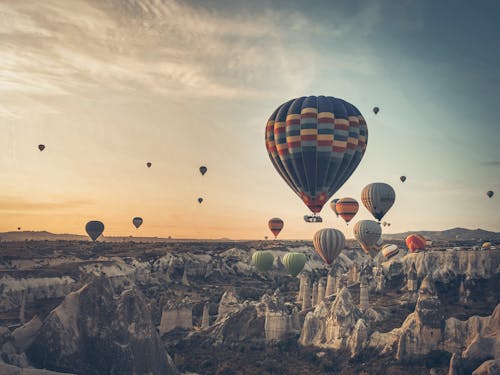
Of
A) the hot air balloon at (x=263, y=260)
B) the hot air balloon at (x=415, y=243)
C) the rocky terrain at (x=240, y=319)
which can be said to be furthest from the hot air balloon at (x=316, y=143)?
the hot air balloon at (x=263, y=260)

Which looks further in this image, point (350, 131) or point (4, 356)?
point (350, 131)

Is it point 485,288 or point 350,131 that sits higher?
point 350,131

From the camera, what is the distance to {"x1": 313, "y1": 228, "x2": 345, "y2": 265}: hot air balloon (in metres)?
111

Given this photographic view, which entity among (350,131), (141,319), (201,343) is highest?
(350,131)

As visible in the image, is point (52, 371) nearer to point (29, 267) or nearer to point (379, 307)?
point (379, 307)

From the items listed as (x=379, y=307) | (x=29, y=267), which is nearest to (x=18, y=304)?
(x=29, y=267)

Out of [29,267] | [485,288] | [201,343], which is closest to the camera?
[201,343]

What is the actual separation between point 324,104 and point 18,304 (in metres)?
66.7

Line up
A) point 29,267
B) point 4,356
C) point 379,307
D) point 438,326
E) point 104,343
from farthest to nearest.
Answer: point 29,267 → point 379,307 → point 438,326 → point 104,343 → point 4,356

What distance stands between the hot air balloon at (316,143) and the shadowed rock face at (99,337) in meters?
37.4

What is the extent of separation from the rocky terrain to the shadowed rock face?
4.2 inches

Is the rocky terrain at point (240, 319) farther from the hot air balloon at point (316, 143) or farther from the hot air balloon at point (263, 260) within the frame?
the hot air balloon at point (316, 143)

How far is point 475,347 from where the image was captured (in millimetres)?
63688

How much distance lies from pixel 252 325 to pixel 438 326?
2892cm
